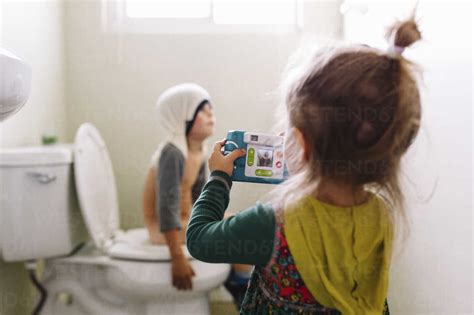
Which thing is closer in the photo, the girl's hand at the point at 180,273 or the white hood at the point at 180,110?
the girl's hand at the point at 180,273

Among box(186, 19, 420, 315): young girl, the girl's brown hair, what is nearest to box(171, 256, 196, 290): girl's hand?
box(186, 19, 420, 315): young girl

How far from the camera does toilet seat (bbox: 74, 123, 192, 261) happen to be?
129 cm

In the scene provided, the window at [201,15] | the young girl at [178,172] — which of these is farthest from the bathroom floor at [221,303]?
the window at [201,15]

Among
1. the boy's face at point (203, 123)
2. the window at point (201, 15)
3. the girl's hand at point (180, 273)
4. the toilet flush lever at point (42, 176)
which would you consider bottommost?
the girl's hand at point (180, 273)

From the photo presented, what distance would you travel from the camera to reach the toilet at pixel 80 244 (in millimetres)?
1232

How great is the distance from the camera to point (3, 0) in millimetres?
1285

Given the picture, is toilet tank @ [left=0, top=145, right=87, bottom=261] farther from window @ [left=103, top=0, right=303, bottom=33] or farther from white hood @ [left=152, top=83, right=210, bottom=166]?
window @ [left=103, top=0, right=303, bottom=33]

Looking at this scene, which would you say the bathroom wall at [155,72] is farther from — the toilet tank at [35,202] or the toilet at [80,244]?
the toilet tank at [35,202]

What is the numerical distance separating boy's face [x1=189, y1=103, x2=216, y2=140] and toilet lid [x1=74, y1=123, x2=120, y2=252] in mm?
318

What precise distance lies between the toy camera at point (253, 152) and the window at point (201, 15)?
3.74 feet

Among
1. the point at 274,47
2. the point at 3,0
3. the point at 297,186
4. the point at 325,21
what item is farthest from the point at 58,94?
the point at 297,186

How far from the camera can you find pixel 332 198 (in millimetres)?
598

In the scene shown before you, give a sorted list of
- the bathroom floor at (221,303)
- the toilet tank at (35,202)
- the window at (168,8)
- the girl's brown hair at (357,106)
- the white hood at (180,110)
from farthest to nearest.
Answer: the window at (168,8) < the bathroom floor at (221,303) < the white hood at (180,110) < the toilet tank at (35,202) < the girl's brown hair at (357,106)

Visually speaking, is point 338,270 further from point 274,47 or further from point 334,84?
point 274,47
